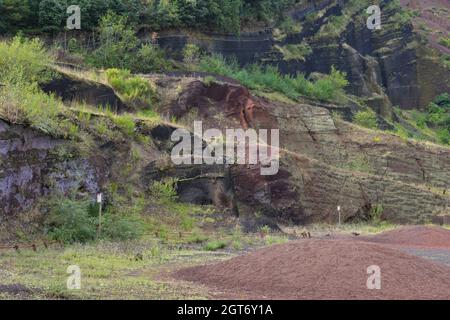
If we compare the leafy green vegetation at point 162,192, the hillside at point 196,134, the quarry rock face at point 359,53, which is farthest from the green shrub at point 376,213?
the quarry rock face at point 359,53

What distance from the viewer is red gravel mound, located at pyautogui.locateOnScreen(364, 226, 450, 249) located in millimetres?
26203

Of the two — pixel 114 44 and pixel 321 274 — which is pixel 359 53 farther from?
pixel 321 274

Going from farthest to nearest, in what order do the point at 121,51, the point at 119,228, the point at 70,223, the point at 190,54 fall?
the point at 190,54 < the point at 121,51 < the point at 119,228 < the point at 70,223

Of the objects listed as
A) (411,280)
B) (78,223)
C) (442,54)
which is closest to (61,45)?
(78,223)

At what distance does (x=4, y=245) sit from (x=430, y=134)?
49086 millimetres

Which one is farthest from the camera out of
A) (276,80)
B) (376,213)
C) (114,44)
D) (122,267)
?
(276,80)

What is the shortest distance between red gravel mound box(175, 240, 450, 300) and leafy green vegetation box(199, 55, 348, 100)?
30897 mm

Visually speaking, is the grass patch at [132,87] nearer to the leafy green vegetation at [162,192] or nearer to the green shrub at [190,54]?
the leafy green vegetation at [162,192]

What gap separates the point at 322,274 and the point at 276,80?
35944 mm

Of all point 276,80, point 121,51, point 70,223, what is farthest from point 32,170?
point 276,80

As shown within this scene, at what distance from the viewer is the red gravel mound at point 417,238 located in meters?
26.2

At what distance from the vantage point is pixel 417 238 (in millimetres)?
27141

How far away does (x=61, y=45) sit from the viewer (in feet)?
141
